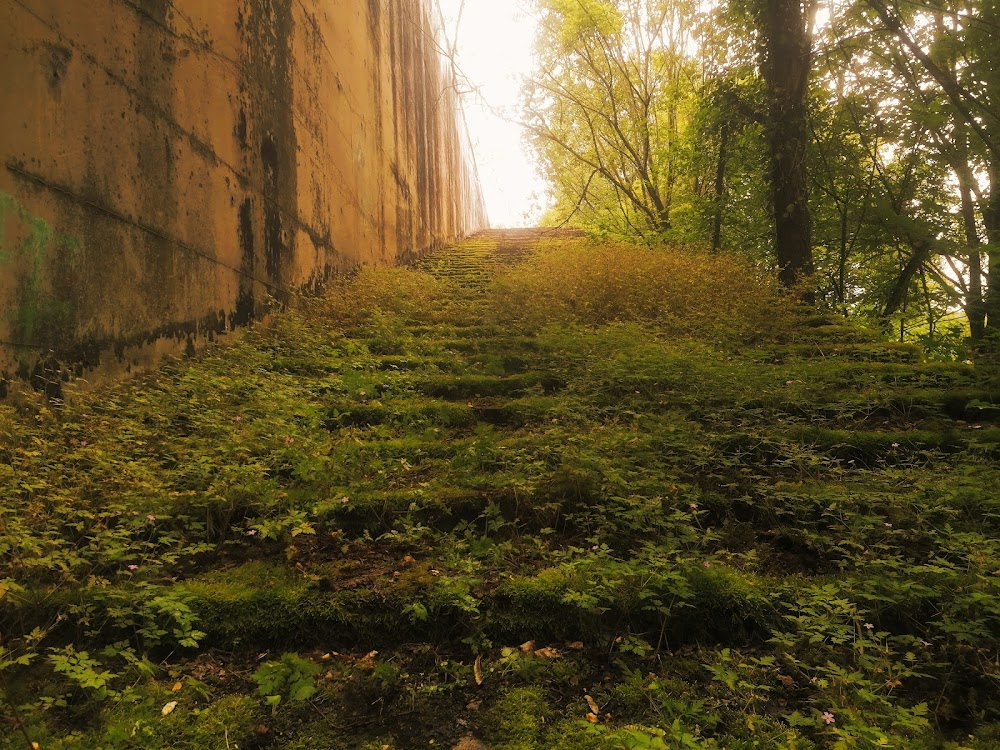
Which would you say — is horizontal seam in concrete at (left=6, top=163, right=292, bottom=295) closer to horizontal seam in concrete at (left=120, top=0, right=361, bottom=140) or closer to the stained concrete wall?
the stained concrete wall

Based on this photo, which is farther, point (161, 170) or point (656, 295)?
point (656, 295)

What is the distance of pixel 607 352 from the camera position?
4988 millimetres

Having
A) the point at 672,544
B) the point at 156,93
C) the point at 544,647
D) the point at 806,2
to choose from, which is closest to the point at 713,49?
the point at 806,2

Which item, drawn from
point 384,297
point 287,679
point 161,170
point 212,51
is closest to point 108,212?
point 161,170

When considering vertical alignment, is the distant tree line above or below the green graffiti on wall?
above

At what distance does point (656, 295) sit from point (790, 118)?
273cm

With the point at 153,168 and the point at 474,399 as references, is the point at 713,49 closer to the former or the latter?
the point at 474,399

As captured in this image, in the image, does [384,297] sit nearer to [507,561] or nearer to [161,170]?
[161,170]

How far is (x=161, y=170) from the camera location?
3863 millimetres

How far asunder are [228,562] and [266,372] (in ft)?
6.96

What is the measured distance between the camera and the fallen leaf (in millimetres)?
1843

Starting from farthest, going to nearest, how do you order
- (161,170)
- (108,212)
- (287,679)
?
(161,170) → (108,212) → (287,679)

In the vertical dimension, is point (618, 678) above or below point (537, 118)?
below

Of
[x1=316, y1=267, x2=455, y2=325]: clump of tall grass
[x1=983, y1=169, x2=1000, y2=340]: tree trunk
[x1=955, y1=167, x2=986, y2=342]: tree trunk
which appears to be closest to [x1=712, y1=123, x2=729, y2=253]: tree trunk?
[x1=983, y1=169, x2=1000, y2=340]: tree trunk
